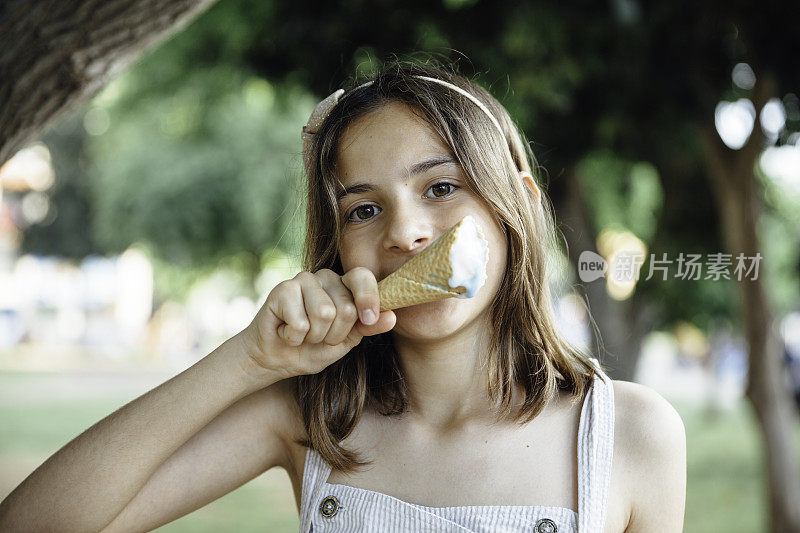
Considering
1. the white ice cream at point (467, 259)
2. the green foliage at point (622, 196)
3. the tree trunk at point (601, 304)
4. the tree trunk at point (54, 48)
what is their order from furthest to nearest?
the green foliage at point (622, 196), the tree trunk at point (601, 304), the tree trunk at point (54, 48), the white ice cream at point (467, 259)

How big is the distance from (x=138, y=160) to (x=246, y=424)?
14.6 m

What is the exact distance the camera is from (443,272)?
1.42m

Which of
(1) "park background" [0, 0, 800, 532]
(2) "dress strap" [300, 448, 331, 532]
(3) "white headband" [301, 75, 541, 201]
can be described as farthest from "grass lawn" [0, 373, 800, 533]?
(2) "dress strap" [300, 448, 331, 532]

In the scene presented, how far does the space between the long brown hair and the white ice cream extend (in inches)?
10.5

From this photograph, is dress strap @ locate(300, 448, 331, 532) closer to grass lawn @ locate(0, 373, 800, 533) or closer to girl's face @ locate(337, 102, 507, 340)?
girl's face @ locate(337, 102, 507, 340)

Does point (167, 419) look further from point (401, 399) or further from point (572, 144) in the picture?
point (572, 144)

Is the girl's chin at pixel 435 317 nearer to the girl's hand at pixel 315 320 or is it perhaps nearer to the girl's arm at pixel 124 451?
the girl's hand at pixel 315 320

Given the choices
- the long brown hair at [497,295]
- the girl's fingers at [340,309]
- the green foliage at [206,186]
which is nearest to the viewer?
the girl's fingers at [340,309]

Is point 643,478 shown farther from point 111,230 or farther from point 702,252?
point 111,230

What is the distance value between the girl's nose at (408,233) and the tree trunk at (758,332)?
3.96 meters

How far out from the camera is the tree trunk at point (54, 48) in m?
2.03

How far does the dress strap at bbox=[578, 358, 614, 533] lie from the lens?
157 centimetres

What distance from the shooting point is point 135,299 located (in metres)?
32.6

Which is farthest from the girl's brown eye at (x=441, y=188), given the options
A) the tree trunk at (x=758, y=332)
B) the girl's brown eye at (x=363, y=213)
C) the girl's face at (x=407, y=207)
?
the tree trunk at (x=758, y=332)
